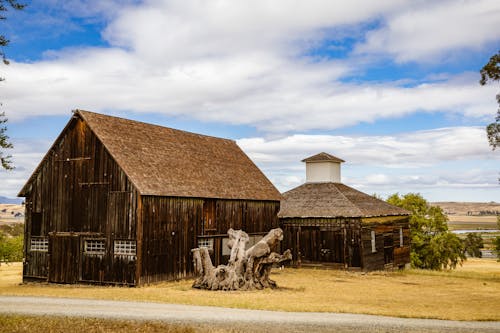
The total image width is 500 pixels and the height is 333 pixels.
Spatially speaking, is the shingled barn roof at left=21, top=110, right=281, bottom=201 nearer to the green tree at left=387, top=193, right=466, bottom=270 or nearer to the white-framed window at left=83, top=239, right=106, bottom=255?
the white-framed window at left=83, top=239, right=106, bottom=255

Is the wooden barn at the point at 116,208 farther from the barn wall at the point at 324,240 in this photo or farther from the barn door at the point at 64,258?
the barn wall at the point at 324,240

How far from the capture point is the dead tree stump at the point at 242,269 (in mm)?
25797

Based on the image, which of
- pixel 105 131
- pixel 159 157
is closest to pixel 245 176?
pixel 159 157

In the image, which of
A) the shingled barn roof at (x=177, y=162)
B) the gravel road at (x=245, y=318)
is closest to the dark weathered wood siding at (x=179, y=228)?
the shingled barn roof at (x=177, y=162)

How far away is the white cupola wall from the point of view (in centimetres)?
4519

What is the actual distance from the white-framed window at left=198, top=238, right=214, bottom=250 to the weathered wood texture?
9205mm

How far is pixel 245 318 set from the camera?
1619cm

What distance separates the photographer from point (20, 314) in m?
16.8

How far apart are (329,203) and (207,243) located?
11.7 metres

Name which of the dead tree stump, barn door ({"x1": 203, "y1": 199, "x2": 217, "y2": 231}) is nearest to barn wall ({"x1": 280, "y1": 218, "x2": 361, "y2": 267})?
barn door ({"x1": 203, "y1": 199, "x2": 217, "y2": 231})

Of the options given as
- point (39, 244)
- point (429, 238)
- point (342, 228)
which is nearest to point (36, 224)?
point (39, 244)

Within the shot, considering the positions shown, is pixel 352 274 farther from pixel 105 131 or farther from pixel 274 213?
pixel 105 131

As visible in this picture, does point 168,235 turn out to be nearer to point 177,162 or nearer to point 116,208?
point 116,208

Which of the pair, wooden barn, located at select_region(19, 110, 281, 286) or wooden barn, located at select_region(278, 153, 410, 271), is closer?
wooden barn, located at select_region(19, 110, 281, 286)
